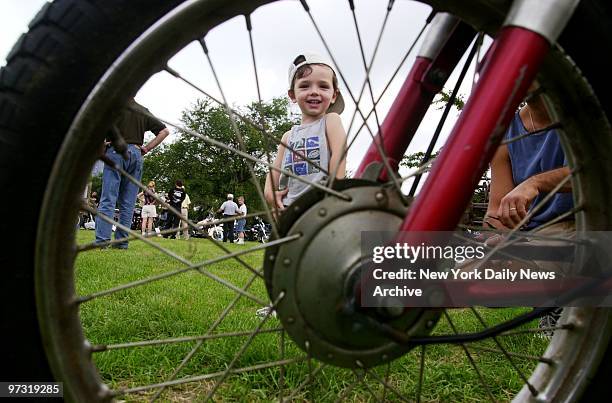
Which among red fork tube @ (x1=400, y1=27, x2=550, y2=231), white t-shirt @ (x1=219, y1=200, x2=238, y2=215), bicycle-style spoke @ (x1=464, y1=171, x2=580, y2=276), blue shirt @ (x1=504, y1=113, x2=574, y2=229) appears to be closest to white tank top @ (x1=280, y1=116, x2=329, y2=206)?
blue shirt @ (x1=504, y1=113, x2=574, y2=229)

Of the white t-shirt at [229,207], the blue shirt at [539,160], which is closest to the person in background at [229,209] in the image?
the white t-shirt at [229,207]

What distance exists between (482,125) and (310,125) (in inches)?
68.8

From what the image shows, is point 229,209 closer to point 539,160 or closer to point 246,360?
point 539,160

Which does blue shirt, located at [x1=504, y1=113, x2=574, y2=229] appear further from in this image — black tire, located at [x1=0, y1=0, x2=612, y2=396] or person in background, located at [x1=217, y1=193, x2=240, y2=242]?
person in background, located at [x1=217, y1=193, x2=240, y2=242]

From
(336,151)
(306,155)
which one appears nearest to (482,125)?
(336,151)

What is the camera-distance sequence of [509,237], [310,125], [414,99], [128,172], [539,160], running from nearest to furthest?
[509,237] → [414,99] → [539,160] → [310,125] → [128,172]

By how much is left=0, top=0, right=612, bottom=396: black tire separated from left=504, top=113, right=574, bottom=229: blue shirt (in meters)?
1.60

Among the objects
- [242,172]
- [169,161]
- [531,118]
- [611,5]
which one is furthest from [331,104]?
[169,161]

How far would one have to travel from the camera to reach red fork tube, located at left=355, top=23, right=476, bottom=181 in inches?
46.3

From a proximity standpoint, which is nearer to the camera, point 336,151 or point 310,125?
point 336,151

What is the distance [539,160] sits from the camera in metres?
2.10

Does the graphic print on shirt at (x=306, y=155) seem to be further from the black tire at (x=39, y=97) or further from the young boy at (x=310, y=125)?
the black tire at (x=39, y=97)

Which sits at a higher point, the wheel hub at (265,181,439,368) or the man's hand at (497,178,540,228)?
the man's hand at (497,178,540,228)

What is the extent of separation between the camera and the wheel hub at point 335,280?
2.82 feet
